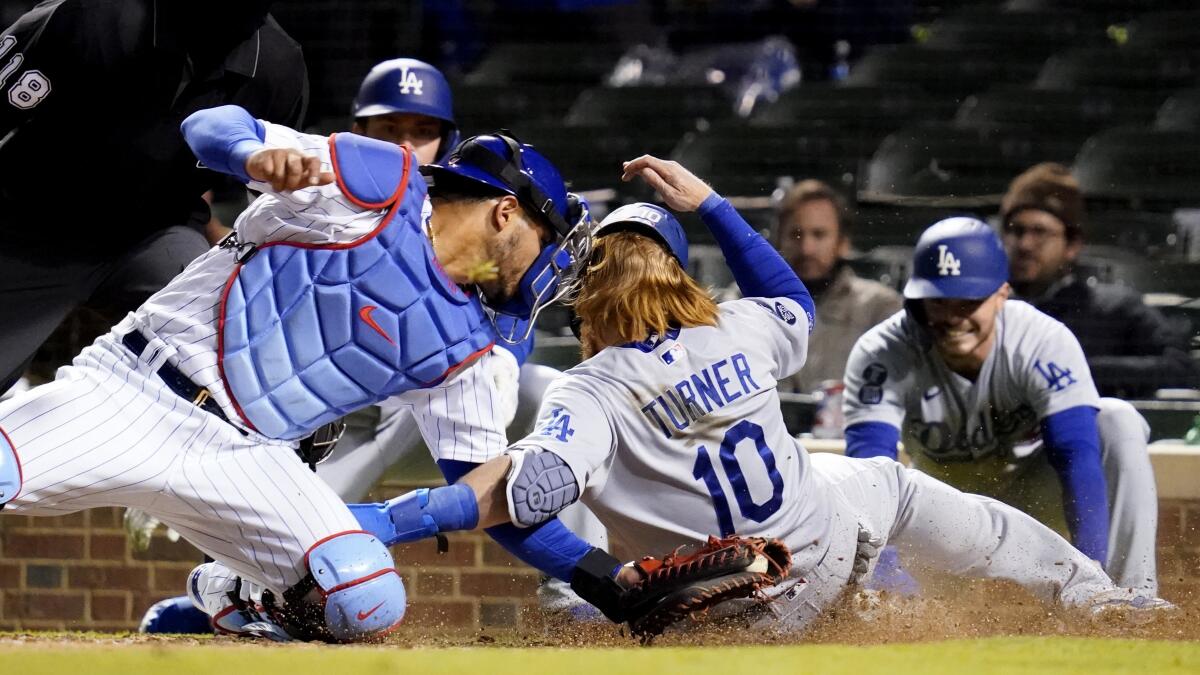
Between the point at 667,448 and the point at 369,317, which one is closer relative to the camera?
the point at 369,317

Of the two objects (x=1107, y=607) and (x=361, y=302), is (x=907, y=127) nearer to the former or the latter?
(x=1107, y=607)

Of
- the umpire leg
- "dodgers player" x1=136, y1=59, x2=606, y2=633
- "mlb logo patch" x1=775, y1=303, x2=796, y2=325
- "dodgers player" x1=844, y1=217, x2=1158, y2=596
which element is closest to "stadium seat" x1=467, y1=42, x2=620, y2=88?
"dodgers player" x1=136, y1=59, x2=606, y2=633

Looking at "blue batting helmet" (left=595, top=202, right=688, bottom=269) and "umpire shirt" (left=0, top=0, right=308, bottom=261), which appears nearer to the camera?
"blue batting helmet" (left=595, top=202, right=688, bottom=269)

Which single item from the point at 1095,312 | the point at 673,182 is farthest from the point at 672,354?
the point at 1095,312

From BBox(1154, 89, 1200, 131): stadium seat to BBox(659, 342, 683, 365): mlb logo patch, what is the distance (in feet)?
12.2

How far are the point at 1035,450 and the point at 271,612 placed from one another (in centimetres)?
236

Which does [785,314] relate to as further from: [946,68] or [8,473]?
[946,68]

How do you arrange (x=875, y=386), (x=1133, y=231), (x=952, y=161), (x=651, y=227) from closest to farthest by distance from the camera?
(x=651, y=227) → (x=875, y=386) → (x=1133, y=231) → (x=952, y=161)

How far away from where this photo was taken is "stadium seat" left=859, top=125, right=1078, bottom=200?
5609 millimetres

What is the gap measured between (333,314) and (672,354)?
682mm

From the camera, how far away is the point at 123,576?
4746 mm

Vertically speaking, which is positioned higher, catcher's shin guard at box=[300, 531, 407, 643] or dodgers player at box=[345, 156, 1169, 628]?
dodgers player at box=[345, 156, 1169, 628]

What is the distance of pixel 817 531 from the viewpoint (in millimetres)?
3020

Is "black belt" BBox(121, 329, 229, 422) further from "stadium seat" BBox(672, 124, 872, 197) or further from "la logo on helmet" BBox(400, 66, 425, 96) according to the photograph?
"stadium seat" BBox(672, 124, 872, 197)
